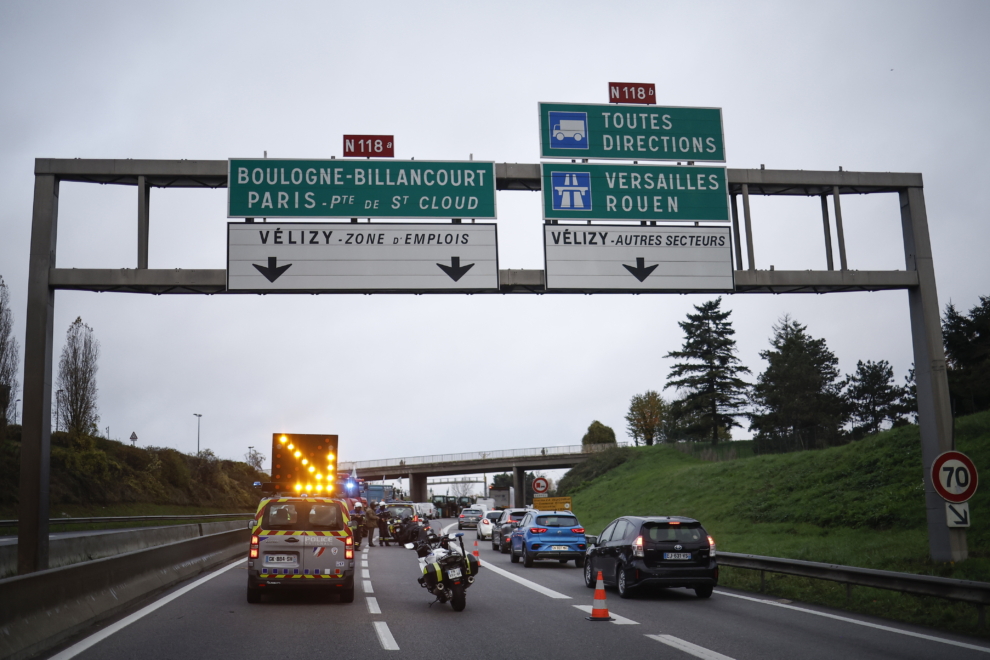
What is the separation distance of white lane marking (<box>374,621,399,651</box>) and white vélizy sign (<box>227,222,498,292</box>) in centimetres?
634

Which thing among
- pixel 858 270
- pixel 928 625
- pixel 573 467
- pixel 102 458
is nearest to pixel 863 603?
pixel 928 625

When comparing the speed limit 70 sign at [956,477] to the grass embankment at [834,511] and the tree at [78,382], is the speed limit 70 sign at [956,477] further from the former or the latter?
the tree at [78,382]

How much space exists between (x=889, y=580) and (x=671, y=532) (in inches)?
152

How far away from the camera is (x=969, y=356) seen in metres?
61.5

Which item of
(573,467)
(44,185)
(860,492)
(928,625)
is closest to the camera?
(928,625)

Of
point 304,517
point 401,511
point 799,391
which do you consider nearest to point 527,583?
point 304,517

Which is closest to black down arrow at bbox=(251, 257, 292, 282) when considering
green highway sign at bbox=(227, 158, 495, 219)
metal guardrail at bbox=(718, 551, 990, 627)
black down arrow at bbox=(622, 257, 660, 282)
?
green highway sign at bbox=(227, 158, 495, 219)

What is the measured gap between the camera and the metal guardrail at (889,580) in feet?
36.4

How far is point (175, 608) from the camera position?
43.7ft

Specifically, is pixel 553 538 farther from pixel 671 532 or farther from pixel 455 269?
pixel 455 269

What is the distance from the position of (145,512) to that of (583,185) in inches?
1897

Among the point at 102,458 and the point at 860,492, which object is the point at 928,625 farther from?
the point at 102,458

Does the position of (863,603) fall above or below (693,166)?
below

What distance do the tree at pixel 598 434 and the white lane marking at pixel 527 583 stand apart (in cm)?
7956
